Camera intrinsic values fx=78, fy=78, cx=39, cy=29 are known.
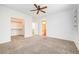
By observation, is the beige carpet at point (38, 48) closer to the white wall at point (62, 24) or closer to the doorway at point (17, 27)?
the white wall at point (62, 24)

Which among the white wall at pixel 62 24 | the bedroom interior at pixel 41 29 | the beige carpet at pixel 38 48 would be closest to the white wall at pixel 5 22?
the bedroom interior at pixel 41 29

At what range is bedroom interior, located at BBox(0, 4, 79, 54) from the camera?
148 inches

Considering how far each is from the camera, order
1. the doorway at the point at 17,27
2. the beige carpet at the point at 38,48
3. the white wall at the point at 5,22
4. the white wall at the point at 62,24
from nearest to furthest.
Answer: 1. the beige carpet at the point at 38,48
2. the white wall at the point at 5,22
3. the white wall at the point at 62,24
4. the doorway at the point at 17,27

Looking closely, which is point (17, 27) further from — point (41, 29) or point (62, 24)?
point (62, 24)

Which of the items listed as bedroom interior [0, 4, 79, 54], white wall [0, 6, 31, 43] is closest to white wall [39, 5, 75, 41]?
bedroom interior [0, 4, 79, 54]

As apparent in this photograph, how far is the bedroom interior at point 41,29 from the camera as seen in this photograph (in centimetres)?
375

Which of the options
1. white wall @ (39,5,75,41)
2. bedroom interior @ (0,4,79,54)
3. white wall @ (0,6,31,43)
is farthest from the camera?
white wall @ (39,5,75,41)

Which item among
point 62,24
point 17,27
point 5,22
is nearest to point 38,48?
point 5,22

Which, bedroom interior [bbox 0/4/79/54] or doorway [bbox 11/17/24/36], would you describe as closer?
bedroom interior [bbox 0/4/79/54]

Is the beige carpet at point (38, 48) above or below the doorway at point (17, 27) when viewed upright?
below

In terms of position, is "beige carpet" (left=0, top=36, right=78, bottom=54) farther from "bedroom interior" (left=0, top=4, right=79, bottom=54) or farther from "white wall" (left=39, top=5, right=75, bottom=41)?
"white wall" (left=39, top=5, right=75, bottom=41)

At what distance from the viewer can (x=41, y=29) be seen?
9773 millimetres

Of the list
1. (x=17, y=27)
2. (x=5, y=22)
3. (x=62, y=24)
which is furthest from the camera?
(x=17, y=27)
